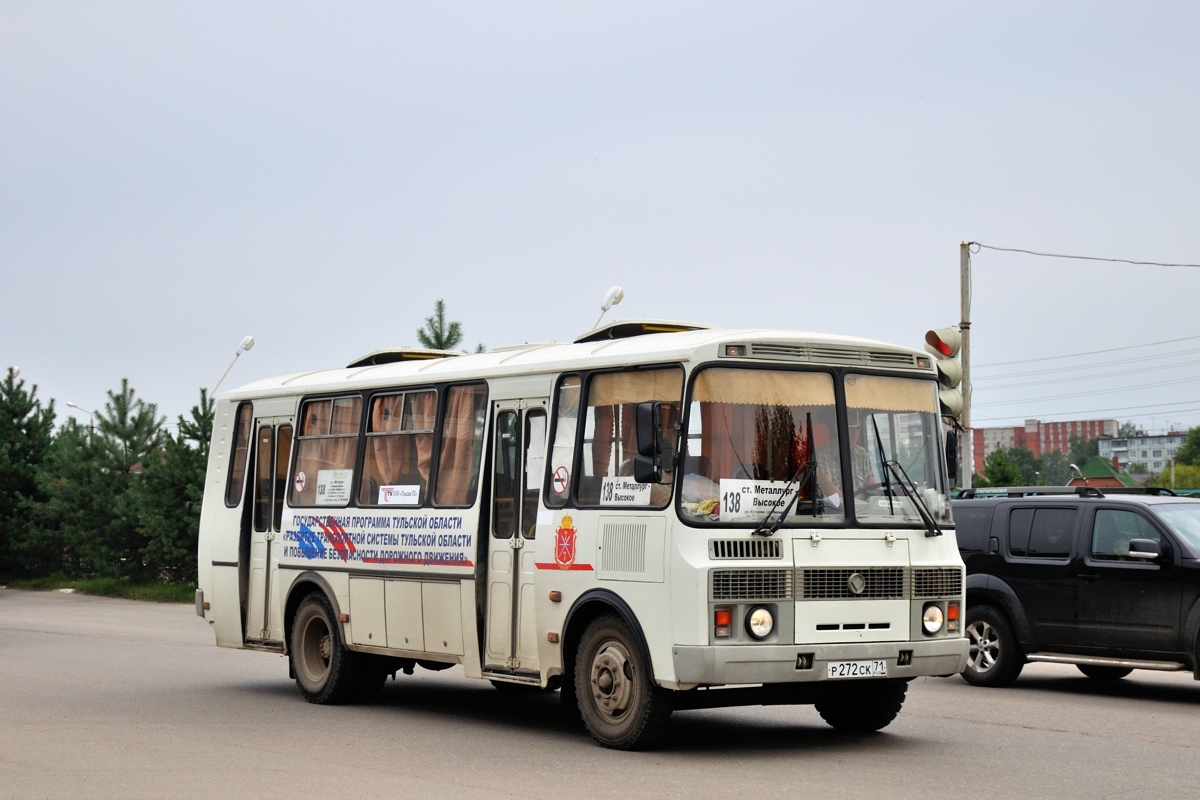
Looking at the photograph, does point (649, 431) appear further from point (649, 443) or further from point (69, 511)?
point (69, 511)

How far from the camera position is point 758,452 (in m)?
11.4

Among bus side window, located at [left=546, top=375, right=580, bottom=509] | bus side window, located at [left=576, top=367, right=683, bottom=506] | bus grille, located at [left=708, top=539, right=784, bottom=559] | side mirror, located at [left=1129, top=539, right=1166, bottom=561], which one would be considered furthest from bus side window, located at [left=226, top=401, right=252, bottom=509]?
side mirror, located at [left=1129, top=539, right=1166, bottom=561]

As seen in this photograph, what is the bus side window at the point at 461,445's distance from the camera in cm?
1362

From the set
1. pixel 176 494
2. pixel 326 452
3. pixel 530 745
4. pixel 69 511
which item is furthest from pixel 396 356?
pixel 69 511

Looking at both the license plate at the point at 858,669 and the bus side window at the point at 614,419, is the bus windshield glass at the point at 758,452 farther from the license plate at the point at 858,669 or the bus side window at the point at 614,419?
the license plate at the point at 858,669

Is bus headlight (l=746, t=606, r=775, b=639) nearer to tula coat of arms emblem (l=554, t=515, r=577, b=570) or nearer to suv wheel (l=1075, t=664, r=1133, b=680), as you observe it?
tula coat of arms emblem (l=554, t=515, r=577, b=570)

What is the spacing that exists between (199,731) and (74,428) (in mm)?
32305

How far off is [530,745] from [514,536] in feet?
5.48

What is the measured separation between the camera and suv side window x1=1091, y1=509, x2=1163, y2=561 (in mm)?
15875

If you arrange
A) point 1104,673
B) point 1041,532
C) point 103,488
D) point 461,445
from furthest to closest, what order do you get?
point 103,488 → point 1104,673 → point 1041,532 → point 461,445

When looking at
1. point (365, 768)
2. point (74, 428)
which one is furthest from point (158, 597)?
point (365, 768)

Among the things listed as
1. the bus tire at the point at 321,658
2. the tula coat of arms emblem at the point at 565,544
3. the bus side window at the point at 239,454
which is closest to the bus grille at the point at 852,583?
the tula coat of arms emblem at the point at 565,544

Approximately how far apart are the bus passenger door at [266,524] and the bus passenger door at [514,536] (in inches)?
144

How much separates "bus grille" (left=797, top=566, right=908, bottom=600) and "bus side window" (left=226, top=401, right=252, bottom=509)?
→ 295 inches
